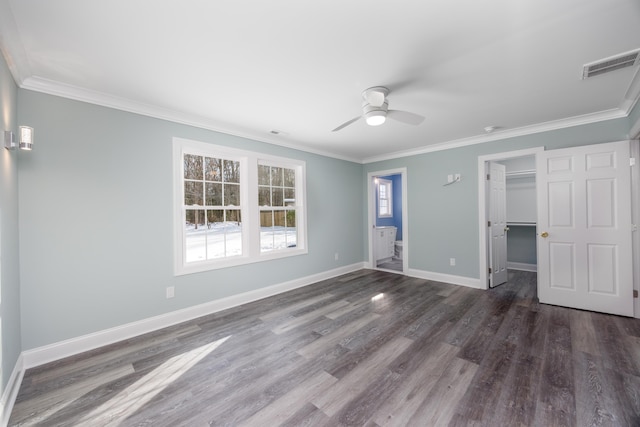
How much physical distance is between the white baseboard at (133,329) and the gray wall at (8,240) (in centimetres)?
22

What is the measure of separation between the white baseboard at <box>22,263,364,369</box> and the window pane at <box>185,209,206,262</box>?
64cm

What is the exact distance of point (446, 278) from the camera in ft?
15.4

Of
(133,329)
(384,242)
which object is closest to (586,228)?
(384,242)

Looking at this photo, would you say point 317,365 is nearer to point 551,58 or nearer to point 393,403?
point 393,403

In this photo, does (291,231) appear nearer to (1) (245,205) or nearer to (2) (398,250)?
(1) (245,205)

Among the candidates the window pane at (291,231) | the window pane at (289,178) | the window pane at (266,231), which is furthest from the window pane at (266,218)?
the window pane at (289,178)

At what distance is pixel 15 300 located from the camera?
82.3 inches

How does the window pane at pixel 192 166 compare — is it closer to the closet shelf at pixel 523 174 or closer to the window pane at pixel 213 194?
the window pane at pixel 213 194

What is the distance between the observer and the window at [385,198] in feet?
23.4

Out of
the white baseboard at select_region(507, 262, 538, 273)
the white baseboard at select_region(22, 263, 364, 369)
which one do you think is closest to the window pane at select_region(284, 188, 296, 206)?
the white baseboard at select_region(22, 263, 364, 369)

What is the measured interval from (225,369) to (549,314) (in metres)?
3.81

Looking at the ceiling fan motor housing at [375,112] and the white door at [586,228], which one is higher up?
→ the ceiling fan motor housing at [375,112]

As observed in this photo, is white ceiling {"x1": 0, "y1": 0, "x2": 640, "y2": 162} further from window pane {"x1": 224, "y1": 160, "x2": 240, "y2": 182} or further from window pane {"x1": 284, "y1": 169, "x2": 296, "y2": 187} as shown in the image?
window pane {"x1": 284, "y1": 169, "x2": 296, "y2": 187}

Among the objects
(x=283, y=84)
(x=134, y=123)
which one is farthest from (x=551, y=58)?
(x=134, y=123)
